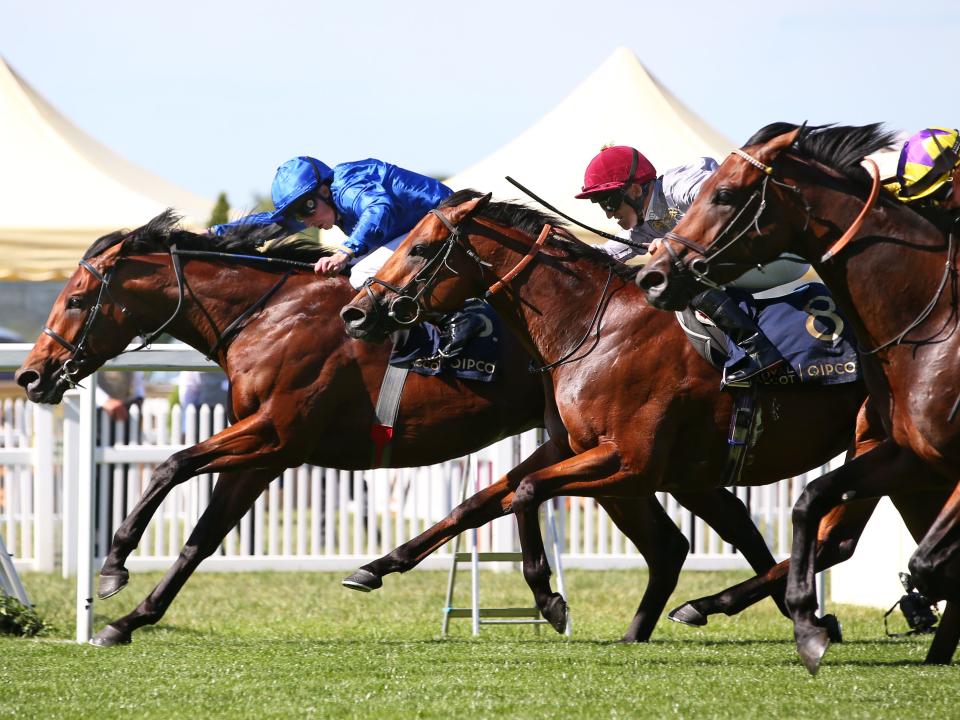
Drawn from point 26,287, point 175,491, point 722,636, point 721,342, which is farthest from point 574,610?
point 26,287

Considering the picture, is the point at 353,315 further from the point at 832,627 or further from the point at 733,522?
the point at 832,627

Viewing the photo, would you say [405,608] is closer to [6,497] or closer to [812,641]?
[6,497]

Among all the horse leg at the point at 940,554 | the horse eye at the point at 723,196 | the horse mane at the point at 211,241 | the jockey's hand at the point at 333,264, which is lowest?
the horse leg at the point at 940,554

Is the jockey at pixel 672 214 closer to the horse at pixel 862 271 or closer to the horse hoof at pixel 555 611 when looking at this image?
the horse at pixel 862 271

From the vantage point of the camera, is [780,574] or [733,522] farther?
[733,522]

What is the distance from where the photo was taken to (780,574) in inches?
266

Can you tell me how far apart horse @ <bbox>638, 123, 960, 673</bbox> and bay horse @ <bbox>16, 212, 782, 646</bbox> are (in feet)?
5.22

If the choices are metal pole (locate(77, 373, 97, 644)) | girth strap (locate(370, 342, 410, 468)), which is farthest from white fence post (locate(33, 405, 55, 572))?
girth strap (locate(370, 342, 410, 468))

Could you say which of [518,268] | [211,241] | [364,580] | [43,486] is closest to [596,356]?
[518,268]

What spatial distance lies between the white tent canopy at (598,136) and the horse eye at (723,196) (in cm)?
795

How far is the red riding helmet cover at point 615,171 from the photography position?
677 centimetres

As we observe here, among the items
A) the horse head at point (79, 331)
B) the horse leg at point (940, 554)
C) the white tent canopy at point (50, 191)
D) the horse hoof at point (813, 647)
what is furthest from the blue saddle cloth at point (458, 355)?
the white tent canopy at point (50, 191)

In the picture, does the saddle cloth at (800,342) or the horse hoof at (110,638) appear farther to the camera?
the horse hoof at (110,638)

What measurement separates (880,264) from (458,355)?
88.4 inches
